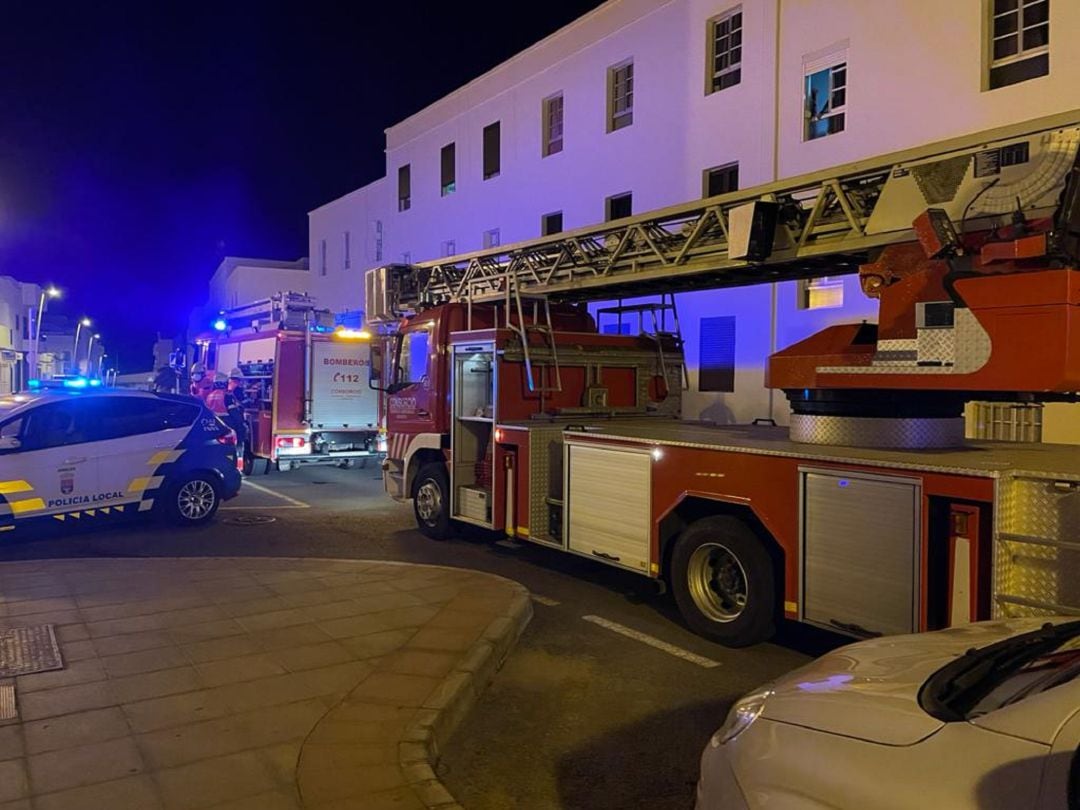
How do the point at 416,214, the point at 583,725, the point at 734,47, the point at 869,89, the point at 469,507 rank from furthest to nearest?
the point at 416,214, the point at 734,47, the point at 869,89, the point at 469,507, the point at 583,725

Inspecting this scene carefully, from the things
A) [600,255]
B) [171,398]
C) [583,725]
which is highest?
[600,255]

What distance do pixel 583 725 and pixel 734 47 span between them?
570 inches

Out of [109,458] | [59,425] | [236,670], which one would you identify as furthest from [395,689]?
[59,425]

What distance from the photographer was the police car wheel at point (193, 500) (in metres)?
10.3

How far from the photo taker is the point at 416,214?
90.8 ft

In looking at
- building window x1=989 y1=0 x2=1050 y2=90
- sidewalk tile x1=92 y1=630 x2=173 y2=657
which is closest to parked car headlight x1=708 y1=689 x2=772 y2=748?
sidewalk tile x1=92 y1=630 x2=173 y2=657

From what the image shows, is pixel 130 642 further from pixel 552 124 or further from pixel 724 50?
pixel 552 124

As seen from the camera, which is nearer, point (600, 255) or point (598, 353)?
point (600, 255)

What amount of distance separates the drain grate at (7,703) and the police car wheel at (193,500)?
5.54 metres

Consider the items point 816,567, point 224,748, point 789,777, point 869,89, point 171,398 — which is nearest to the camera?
point 789,777

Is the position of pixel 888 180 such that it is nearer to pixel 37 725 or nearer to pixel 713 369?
pixel 37 725

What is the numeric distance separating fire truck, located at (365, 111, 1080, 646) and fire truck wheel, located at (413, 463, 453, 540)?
76 centimetres

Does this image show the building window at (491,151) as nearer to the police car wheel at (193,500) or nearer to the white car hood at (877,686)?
the police car wheel at (193,500)

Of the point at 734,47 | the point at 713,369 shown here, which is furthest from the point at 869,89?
the point at 713,369
